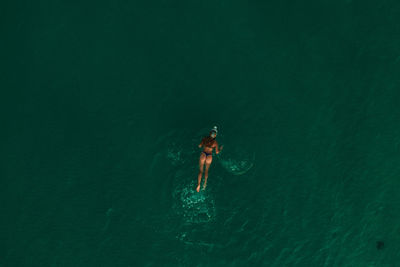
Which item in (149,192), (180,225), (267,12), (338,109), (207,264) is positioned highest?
(267,12)

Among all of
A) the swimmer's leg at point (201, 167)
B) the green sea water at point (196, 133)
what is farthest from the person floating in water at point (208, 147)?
the green sea water at point (196, 133)

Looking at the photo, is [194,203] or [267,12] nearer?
[194,203]

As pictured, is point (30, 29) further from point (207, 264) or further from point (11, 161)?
point (207, 264)

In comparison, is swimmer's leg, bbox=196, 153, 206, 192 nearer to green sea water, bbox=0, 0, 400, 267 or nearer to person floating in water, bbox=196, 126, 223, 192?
person floating in water, bbox=196, 126, 223, 192

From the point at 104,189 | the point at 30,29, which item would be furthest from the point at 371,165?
the point at 30,29

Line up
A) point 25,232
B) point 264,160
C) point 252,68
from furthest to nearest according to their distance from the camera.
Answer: point 252,68 < point 264,160 < point 25,232

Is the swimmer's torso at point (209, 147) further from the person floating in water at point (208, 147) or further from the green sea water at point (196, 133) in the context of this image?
the green sea water at point (196, 133)

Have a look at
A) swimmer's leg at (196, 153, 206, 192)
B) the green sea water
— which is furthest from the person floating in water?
the green sea water

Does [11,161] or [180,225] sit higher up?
[11,161]

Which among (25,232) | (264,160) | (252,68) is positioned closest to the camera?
(25,232)
